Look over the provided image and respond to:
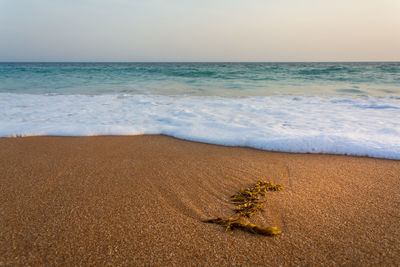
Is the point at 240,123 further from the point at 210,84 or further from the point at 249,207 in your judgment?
the point at 210,84

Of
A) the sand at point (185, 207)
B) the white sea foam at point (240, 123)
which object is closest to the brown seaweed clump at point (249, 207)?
the sand at point (185, 207)

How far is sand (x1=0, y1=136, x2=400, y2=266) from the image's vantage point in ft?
4.07

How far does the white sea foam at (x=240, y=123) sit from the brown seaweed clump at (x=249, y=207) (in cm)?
92

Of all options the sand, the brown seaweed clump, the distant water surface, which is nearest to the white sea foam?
the sand

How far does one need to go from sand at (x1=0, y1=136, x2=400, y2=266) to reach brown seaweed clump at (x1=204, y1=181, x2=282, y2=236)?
0.04 m

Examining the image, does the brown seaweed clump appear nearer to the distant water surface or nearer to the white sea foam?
the white sea foam

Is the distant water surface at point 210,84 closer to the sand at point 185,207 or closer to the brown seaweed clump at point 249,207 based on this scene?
the sand at point 185,207

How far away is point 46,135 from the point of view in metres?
3.26

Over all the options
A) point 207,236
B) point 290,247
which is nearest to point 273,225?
point 290,247

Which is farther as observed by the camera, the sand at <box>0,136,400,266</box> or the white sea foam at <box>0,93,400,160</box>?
the white sea foam at <box>0,93,400,160</box>

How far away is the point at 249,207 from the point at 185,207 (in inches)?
16.3

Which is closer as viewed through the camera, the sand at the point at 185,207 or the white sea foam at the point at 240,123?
the sand at the point at 185,207

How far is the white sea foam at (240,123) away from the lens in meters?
2.75

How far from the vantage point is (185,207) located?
65.1 inches
